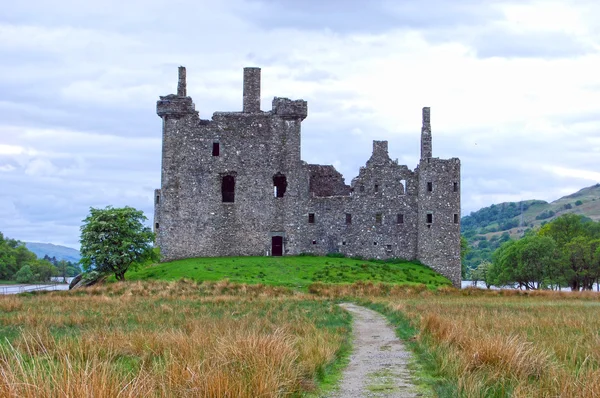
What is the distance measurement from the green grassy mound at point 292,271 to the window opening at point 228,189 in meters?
4.54

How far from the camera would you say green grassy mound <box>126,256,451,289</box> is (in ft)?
139

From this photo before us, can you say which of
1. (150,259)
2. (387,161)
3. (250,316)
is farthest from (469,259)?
(250,316)

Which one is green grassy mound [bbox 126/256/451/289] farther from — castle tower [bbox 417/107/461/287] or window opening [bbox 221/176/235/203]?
window opening [bbox 221/176/235/203]

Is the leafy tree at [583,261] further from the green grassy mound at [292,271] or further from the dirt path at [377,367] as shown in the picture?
the dirt path at [377,367]

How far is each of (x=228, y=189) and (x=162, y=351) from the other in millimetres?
39413

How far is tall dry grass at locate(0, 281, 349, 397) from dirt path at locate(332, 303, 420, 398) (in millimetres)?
512

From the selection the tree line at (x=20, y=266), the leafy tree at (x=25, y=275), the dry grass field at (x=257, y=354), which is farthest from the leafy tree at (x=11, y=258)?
the dry grass field at (x=257, y=354)

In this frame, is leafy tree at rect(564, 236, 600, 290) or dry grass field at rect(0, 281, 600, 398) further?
leafy tree at rect(564, 236, 600, 290)

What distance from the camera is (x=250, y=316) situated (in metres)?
21.2

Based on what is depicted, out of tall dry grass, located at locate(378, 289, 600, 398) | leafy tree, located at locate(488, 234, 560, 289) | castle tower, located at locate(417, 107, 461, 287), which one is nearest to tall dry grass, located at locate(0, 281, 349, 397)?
tall dry grass, located at locate(378, 289, 600, 398)

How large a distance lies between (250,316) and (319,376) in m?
9.40

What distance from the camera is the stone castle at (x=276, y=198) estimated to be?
1971 inches

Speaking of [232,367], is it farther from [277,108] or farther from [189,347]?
[277,108]

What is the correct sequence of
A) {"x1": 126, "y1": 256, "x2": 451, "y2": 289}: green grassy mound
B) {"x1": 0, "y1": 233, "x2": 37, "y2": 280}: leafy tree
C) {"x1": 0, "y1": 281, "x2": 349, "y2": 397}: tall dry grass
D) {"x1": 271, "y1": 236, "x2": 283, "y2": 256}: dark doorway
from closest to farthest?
1. {"x1": 0, "y1": 281, "x2": 349, "y2": 397}: tall dry grass
2. {"x1": 126, "y1": 256, "x2": 451, "y2": 289}: green grassy mound
3. {"x1": 271, "y1": 236, "x2": 283, "y2": 256}: dark doorway
4. {"x1": 0, "y1": 233, "x2": 37, "y2": 280}: leafy tree
